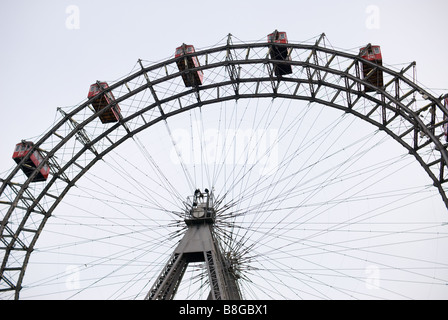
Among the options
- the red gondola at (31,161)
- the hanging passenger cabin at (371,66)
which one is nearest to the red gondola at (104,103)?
the red gondola at (31,161)

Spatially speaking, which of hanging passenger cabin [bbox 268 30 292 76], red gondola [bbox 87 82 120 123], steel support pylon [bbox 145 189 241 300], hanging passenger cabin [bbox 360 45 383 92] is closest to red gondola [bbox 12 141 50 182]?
red gondola [bbox 87 82 120 123]

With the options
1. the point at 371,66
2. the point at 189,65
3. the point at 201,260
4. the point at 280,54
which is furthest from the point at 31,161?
the point at 371,66

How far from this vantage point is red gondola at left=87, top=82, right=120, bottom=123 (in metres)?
22.8

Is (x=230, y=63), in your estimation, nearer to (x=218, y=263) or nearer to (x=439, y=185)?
(x=218, y=263)

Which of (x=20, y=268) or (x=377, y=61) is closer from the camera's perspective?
(x=377, y=61)

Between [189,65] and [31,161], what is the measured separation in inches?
397

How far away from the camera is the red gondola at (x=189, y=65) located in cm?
2252

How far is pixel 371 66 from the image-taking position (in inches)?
812

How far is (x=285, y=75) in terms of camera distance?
73.3 feet

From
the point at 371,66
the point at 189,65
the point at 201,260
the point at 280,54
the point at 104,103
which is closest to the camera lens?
the point at 201,260

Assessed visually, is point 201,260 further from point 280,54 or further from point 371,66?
point 371,66
